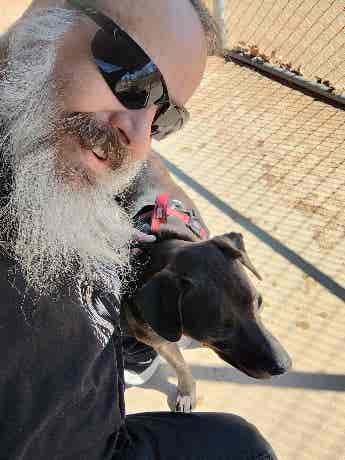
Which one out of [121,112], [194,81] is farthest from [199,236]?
[121,112]

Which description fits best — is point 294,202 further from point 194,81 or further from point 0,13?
point 0,13

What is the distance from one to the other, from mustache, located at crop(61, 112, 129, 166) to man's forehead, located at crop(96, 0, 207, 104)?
0.26m

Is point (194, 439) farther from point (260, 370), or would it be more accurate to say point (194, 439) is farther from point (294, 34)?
point (294, 34)

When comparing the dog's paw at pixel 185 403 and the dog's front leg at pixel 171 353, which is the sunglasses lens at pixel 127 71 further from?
the dog's paw at pixel 185 403

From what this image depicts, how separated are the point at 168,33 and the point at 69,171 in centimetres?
47

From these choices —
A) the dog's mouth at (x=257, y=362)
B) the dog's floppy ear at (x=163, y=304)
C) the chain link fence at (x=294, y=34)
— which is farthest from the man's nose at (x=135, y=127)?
the chain link fence at (x=294, y=34)

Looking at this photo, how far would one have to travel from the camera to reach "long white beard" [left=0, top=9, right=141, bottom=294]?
50.8 inches

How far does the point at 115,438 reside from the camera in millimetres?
1769

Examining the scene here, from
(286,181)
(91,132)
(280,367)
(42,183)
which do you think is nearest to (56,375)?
(42,183)

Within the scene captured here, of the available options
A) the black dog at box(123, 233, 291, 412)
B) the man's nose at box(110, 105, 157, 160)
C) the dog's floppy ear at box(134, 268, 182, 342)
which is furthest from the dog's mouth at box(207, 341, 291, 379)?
the man's nose at box(110, 105, 157, 160)

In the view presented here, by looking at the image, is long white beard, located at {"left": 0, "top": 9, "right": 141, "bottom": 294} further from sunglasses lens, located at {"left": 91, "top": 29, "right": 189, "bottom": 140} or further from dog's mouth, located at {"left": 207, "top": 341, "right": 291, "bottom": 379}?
dog's mouth, located at {"left": 207, "top": 341, "right": 291, "bottom": 379}

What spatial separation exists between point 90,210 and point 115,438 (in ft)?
2.65

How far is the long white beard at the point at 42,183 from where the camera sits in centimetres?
129

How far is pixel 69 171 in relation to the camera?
135 cm
